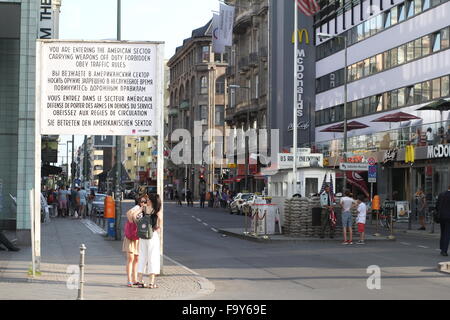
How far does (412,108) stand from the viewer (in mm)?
45844

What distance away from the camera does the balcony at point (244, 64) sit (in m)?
74.8

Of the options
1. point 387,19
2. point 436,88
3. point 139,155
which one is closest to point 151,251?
point 436,88

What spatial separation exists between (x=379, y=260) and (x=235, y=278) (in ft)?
17.7

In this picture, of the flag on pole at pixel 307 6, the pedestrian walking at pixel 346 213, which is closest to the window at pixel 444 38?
the flag on pole at pixel 307 6

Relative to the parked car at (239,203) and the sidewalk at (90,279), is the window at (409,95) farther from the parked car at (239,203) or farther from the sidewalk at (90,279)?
the sidewalk at (90,279)

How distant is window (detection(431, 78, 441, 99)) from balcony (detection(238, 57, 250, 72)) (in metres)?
32.6

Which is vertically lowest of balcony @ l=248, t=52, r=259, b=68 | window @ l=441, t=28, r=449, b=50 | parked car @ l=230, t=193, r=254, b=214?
parked car @ l=230, t=193, r=254, b=214

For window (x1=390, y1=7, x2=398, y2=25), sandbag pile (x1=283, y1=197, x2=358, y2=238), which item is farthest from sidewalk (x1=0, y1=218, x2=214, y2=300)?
window (x1=390, y1=7, x2=398, y2=25)

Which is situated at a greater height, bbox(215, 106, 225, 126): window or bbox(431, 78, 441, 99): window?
bbox(215, 106, 225, 126): window

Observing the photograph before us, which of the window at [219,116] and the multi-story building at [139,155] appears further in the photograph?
the multi-story building at [139,155]

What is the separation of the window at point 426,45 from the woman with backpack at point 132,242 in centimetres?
3397

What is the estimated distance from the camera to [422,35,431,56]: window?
43781 mm

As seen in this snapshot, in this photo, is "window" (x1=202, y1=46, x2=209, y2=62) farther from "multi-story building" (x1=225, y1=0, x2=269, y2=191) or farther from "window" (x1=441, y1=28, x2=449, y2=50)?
"window" (x1=441, y1=28, x2=449, y2=50)

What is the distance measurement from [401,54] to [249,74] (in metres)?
28.9
